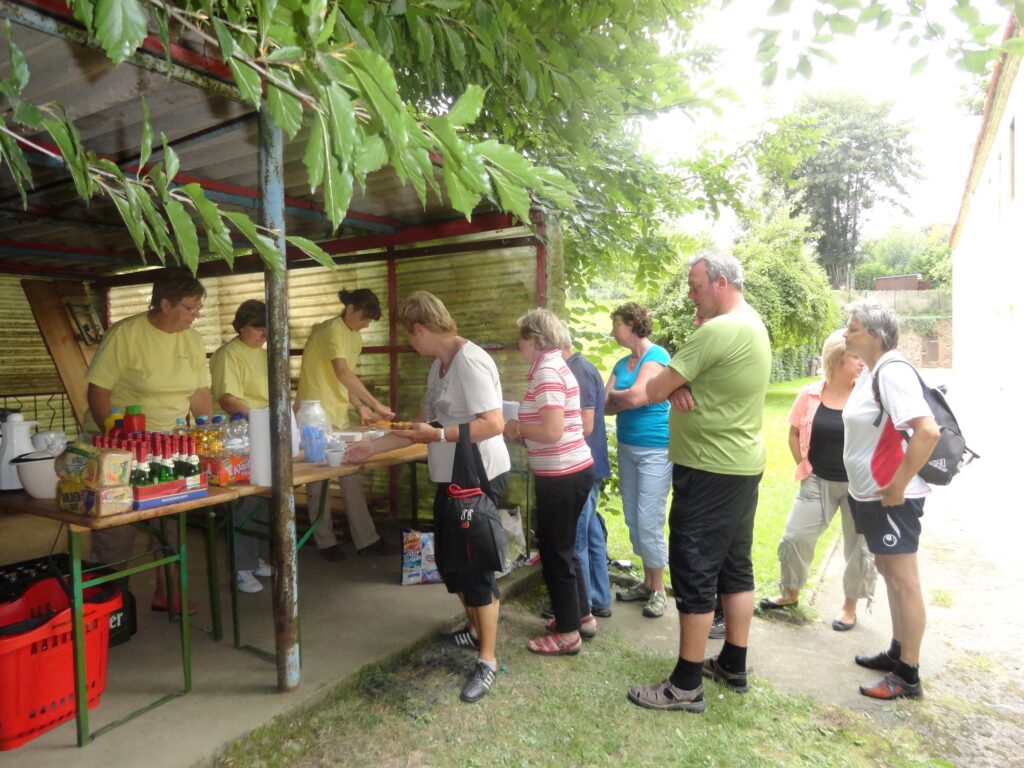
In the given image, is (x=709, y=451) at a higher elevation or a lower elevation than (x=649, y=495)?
higher

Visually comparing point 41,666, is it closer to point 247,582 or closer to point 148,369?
point 148,369

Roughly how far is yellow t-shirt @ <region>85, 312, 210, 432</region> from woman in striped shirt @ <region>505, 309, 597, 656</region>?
1.87 meters

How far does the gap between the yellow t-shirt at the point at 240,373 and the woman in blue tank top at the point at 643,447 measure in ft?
7.11

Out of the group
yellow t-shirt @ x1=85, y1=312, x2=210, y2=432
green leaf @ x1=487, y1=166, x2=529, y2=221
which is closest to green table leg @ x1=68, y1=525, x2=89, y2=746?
yellow t-shirt @ x1=85, y1=312, x2=210, y2=432

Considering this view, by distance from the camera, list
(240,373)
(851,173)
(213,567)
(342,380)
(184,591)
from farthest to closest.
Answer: (851,173)
(342,380)
(240,373)
(213,567)
(184,591)

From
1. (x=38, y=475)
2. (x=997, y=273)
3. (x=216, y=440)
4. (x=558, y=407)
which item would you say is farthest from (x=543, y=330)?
(x=997, y=273)

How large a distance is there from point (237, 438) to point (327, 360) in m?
1.34

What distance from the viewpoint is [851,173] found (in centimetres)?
4719

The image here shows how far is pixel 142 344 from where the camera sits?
3.48m

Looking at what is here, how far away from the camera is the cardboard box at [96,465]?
7.90 feet

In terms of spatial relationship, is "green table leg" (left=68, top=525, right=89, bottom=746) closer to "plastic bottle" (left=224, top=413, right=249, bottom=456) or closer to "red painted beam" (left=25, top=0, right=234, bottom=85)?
"plastic bottle" (left=224, top=413, right=249, bottom=456)

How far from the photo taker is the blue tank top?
13.0 ft

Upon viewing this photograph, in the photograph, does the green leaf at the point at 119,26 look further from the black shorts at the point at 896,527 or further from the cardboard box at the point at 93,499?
the black shorts at the point at 896,527

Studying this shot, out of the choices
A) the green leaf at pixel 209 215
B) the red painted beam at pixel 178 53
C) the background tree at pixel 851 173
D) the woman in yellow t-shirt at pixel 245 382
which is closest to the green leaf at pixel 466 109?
the green leaf at pixel 209 215
